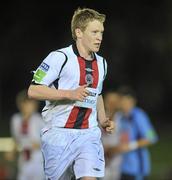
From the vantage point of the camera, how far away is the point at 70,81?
8.37m

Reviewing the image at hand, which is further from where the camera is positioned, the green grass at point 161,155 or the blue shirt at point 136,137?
the green grass at point 161,155

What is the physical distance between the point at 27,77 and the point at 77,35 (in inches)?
907

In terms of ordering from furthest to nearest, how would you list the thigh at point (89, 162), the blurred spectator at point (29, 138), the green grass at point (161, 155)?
the green grass at point (161, 155) → the blurred spectator at point (29, 138) → the thigh at point (89, 162)

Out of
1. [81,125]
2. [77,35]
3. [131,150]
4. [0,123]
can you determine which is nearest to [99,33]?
[77,35]

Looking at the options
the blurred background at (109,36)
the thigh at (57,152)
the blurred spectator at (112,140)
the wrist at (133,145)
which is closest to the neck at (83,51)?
the thigh at (57,152)

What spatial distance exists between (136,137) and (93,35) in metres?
4.37

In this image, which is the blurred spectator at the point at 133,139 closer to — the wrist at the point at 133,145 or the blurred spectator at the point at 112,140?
the wrist at the point at 133,145

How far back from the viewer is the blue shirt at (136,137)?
12.5 metres

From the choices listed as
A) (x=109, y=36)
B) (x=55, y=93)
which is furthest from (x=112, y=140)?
(x=109, y=36)

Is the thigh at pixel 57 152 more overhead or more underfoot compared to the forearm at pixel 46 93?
more underfoot

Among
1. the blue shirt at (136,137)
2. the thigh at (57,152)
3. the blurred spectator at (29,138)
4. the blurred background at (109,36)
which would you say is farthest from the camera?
the blurred background at (109,36)

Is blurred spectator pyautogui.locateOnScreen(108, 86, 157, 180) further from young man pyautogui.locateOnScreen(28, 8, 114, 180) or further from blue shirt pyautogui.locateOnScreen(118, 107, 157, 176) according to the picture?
young man pyautogui.locateOnScreen(28, 8, 114, 180)

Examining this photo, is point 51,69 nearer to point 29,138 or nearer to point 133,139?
point 133,139

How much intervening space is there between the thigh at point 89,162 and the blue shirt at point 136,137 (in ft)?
13.4
